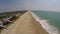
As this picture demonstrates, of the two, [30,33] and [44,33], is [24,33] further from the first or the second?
[44,33]

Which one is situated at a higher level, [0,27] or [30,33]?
[0,27]

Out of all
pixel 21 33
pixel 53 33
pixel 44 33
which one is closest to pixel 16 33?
pixel 21 33

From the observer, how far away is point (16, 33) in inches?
380

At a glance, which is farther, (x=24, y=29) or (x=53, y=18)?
(x=53, y=18)

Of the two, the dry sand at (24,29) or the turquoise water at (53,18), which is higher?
the turquoise water at (53,18)

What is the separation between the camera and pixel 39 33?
9.91m

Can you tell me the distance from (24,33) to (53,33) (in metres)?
2.26

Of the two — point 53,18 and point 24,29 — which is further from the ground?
point 53,18

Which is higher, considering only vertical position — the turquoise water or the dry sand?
the turquoise water

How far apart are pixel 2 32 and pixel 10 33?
0.61 meters

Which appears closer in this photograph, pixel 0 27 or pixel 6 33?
pixel 6 33

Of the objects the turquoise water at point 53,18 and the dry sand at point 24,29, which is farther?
the turquoise water at point 53,18

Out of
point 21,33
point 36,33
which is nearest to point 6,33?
point 21,33

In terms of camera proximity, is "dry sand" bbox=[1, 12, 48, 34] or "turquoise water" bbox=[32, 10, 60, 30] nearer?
"dry sand" bbox=[1, 12, 48, 34]
